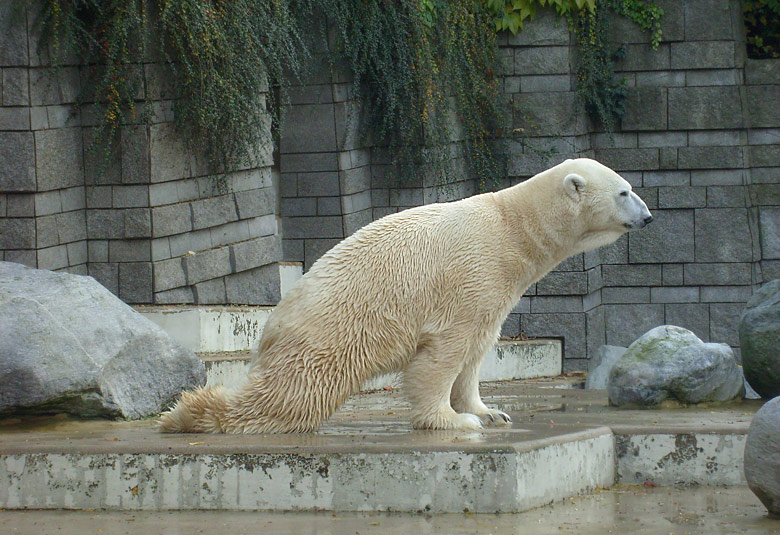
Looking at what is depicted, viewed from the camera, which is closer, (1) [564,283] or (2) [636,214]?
(2) [636,214]

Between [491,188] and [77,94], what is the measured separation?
4.28 meters

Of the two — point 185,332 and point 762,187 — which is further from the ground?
point 762,187

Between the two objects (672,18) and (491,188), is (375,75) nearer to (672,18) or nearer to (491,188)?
(491,188)

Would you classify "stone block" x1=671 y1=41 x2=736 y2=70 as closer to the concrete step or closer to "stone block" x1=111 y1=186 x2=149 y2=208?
the concrete step

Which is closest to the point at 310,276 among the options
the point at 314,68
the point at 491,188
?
the point at 314,68

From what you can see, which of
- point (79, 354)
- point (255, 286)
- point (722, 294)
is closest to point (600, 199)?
point (79, 354)

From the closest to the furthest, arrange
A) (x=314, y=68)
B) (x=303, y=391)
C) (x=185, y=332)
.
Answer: (x=303, y=391), (x=185, y=332), (x=314, y=68)

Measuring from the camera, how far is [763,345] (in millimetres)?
6445

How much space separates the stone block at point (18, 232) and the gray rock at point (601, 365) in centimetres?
449

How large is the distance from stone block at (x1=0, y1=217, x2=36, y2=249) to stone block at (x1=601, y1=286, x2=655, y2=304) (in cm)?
566

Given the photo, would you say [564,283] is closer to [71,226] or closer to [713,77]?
[713,77]

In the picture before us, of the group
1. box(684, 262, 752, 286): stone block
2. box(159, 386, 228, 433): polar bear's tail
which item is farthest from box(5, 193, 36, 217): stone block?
box(684, 262, 752, 286): stone block

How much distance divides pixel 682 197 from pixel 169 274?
5.23 metres

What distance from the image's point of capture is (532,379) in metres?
9.35
